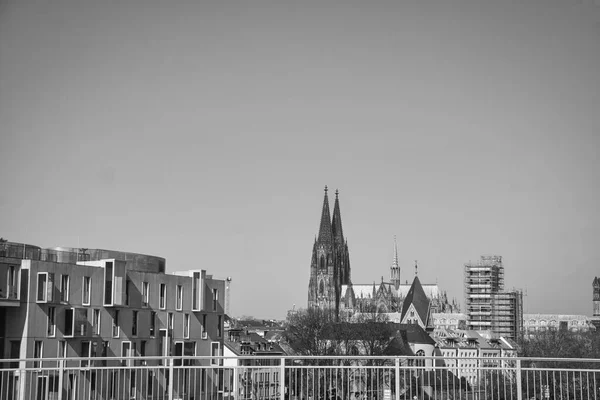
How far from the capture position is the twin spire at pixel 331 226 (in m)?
172

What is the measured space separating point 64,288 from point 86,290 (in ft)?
4.69

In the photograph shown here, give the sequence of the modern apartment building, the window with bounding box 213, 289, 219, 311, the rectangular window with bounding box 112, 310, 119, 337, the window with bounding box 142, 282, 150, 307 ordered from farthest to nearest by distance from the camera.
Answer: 1. the window with bounding box 213, 289, 219, 311
2. the window with bounding box 142, 282, 150, 307
3. the rectangular window with bounding box 112, 310, 119, 337
4. the modern apartment building

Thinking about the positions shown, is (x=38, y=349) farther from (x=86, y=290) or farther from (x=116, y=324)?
(x=116, y=324)

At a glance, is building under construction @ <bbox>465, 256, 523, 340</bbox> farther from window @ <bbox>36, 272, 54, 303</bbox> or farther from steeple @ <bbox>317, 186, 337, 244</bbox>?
window @ <bbox>36, 272, 54, 303</bbox>

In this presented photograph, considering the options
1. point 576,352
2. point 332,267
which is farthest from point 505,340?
point 576,352

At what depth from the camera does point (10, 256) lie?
43438 mm

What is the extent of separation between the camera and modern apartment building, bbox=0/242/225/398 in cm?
3869

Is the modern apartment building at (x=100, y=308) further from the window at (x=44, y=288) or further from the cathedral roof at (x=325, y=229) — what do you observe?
the cathedral roof at (x=325, y=229)

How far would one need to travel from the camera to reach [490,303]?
520 ft

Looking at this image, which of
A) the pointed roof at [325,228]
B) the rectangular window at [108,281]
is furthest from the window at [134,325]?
the pointed roof at [325,228]

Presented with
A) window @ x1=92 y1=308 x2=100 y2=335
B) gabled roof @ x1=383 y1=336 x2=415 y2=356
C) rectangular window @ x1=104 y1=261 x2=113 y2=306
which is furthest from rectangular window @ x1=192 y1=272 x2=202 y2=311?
gabled roof @ x1=383 y1=336 x2=415 y2=356

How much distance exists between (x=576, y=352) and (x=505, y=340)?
8322cm

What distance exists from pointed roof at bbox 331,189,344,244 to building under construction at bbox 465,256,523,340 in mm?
29553

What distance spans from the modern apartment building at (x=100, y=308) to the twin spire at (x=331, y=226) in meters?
120
